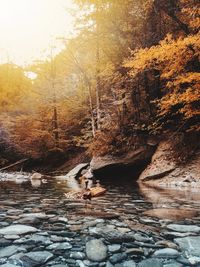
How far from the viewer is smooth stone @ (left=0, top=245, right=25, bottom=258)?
2547 millimetres

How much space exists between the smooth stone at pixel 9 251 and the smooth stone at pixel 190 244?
61.3 inches

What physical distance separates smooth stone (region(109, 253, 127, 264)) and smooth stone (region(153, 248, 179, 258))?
0.28 metres

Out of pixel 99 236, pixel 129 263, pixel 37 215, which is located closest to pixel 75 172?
pixel 37 215

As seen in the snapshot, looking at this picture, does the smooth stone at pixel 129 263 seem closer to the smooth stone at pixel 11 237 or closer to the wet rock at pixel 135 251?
the wet rock at pixel 135 251

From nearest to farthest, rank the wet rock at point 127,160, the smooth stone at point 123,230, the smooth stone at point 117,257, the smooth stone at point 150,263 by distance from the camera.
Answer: the smooth stone at point 150,263 < the smooth stone at point 117,257 < the smooth stone at point 123,230 < the wet rock at point 127,160

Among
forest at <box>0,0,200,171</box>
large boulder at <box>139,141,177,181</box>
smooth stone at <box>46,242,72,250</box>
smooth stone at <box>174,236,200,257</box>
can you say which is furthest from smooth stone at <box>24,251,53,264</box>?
large boulder at <box>139,141,177,181</box>

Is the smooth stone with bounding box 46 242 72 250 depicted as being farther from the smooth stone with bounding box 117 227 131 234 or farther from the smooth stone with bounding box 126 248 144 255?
the smooth stone with bounding box 117 227 131 234

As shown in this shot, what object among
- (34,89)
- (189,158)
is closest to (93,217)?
(189,158)

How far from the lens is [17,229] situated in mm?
3342

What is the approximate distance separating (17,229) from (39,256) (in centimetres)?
93

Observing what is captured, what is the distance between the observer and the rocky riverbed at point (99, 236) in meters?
2.48

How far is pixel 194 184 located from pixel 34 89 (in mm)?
17646

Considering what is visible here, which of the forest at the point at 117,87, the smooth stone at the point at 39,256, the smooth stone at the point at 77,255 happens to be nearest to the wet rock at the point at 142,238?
the smooth stone at the point at 77,255

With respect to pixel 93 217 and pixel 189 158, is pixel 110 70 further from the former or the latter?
pixel 93 217
